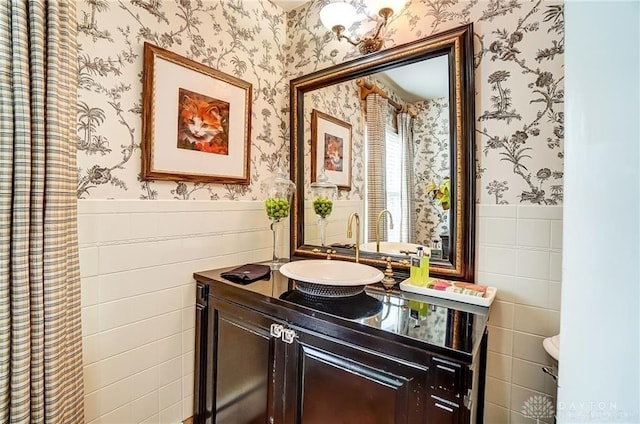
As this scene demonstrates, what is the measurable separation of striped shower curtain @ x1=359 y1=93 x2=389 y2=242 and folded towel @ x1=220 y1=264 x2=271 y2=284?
57 centimetres

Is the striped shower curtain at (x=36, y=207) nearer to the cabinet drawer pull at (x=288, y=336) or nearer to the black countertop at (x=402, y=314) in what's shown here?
the black countertop at (x=402, y=314)

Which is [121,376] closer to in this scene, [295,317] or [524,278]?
[295,317]

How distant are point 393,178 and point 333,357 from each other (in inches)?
35.6


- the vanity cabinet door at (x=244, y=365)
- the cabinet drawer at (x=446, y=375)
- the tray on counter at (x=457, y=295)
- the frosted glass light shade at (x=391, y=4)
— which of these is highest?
the frosted glass light shade at (x=391, y=4)

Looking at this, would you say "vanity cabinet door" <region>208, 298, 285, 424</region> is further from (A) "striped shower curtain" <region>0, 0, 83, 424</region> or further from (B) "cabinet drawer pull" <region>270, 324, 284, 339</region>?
(A) "striped shower curtain" <region>0, 0, 83, 424</region>

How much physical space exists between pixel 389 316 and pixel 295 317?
1.08 ft

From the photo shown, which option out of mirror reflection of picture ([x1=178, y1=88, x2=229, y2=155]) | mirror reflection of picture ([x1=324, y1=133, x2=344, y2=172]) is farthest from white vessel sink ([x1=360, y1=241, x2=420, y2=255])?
mirror reflection of picture ([x1=178, y1=88, x2=229, y2=155])

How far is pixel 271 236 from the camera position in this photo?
190 cm

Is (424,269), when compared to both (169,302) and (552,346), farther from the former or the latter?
(169,302)

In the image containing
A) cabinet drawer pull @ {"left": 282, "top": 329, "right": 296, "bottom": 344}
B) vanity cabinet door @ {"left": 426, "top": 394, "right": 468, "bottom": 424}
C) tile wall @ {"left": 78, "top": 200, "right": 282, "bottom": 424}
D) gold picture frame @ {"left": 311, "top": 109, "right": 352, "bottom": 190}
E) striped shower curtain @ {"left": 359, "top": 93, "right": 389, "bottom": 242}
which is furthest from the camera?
gold picture frame @ {"left": 311, "top": 109, "right": 352, "bottom": 190}

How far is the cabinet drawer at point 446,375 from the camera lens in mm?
749

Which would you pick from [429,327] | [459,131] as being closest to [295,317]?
[429,327]

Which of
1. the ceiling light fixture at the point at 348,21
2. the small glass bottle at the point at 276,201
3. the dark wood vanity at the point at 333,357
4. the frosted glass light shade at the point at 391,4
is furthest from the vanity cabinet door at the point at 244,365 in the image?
the frosted glass light shade at the point at 391,4

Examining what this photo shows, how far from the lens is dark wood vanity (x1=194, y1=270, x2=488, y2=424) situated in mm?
795
